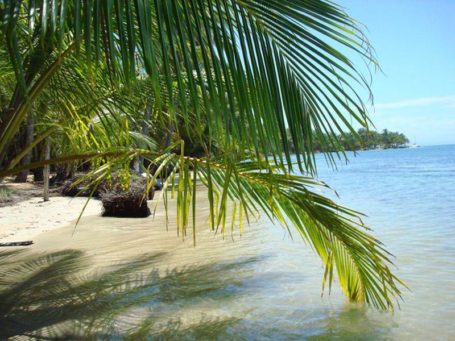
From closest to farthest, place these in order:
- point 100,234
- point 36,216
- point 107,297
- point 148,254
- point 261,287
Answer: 1. point 107,297
2. point 261,287
3. point 148,254
4. point 100,234
5. point 36,216

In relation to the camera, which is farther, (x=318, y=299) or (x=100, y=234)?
(x=100, y=234)

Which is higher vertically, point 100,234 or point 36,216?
point 36,216

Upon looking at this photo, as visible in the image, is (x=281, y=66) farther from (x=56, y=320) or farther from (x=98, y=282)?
(x=98, y=282)

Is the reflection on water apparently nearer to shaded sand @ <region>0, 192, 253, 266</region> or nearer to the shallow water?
the shallow water

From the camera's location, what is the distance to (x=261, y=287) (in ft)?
15.9

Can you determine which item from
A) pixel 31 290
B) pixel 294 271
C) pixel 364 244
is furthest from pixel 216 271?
pixel 364 244

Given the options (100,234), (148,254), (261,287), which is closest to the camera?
(261,287)

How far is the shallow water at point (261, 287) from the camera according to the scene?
146 inches

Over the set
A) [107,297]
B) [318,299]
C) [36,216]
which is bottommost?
[318,299]

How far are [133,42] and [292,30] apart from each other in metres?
0.63

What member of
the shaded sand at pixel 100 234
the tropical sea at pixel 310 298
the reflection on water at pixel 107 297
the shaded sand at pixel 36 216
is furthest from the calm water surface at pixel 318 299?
the shaded sand at pixel 36 216

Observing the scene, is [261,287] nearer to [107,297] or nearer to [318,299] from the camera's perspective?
[318,299]

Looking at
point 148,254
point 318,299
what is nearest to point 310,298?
point 318,299

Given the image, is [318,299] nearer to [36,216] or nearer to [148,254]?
[148,254]
